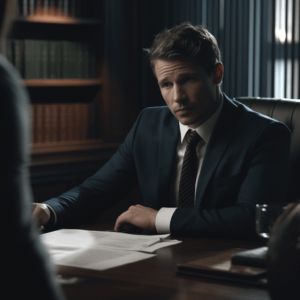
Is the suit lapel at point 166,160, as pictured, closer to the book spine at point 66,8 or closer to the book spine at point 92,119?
the book spine at point 92,119

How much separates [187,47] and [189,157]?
1.38 feet

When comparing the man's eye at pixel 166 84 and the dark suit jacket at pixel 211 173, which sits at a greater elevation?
the man's eye at pixel 166 84

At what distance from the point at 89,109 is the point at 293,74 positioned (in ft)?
4.98

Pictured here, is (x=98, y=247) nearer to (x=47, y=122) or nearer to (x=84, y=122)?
(x=47, y=122)

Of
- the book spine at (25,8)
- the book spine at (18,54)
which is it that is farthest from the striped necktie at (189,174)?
the book spine at (25,8)

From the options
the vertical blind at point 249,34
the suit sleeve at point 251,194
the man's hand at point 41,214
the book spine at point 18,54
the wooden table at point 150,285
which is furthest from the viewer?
the vertical blind at point 249,34

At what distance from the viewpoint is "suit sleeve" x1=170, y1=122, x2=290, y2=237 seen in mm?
1462

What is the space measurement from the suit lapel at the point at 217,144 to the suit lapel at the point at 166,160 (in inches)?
6.3

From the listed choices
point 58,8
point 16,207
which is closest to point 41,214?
point 16,207

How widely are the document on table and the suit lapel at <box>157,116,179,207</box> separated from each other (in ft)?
1.26

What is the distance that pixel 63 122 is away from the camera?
346 cm

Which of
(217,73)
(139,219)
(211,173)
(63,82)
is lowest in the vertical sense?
(139,219)

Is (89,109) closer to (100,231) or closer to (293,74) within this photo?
(293,74)

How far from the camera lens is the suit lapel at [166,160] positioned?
184cm
